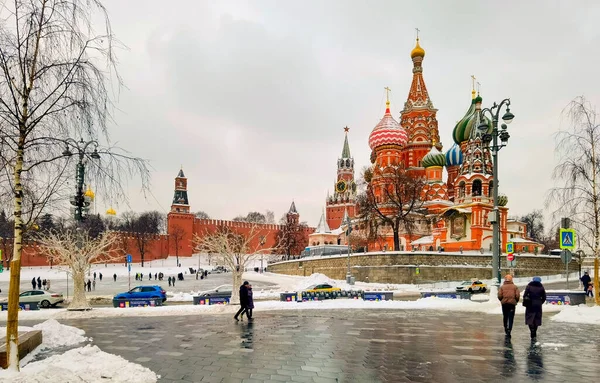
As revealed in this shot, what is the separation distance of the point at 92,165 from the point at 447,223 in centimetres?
4695

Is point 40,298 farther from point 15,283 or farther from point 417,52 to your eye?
point 417,52

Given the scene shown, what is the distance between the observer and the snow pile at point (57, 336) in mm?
10570

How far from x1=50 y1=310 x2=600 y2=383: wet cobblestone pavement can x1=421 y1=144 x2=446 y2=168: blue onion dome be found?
147 ft

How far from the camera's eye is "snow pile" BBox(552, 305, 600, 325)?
43.7ft

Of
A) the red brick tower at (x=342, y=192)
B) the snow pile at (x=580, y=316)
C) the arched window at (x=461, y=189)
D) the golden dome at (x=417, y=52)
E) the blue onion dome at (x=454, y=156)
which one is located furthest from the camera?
the red brick tower at (x=342, y=192)

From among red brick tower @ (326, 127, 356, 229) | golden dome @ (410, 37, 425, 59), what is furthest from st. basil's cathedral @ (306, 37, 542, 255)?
red brick tower @ (326, 127, 356, 229)

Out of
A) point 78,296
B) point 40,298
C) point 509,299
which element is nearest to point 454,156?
point 40,298

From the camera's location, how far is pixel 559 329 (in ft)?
40.1

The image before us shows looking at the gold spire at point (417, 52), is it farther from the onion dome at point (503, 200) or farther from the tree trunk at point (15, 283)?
the tree trunk at point (15, 283)

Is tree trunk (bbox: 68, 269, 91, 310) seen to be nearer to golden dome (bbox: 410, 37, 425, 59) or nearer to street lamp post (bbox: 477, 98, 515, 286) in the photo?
street lamp post (bbox: 477, 98, 515, 286)

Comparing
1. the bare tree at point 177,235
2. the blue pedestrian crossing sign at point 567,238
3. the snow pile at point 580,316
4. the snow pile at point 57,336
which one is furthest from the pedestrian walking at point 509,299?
the bare tree at point 177,235

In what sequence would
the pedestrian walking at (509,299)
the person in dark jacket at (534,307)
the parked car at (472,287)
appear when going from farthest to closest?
the parked car at (472,287)
the pedestrian walking at (509,299)
the person in dark jacket at (534,307)

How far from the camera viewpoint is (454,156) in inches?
2410

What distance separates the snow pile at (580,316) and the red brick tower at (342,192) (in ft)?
343
